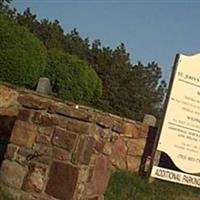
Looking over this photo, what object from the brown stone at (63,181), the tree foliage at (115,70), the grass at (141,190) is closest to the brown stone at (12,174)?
the brown stone at (63,181)

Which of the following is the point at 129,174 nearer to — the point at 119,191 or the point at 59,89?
the point at 119,191

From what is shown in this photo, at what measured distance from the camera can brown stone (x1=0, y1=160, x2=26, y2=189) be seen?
499 centimetres

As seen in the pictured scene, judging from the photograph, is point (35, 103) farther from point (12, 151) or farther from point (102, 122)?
point (102, 122)

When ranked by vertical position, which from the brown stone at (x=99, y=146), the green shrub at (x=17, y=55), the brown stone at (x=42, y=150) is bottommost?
the brown stone at (x=42, y=150)

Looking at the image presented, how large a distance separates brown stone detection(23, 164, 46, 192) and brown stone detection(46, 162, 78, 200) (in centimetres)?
9

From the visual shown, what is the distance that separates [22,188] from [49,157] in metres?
0.38

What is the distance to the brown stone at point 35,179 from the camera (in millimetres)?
4883

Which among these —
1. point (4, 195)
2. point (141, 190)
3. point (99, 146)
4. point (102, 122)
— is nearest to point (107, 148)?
point (99, 146)

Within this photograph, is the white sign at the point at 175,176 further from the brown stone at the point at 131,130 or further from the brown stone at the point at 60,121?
the brown stone at the point at 60,121

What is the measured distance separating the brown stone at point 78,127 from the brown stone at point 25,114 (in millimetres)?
417

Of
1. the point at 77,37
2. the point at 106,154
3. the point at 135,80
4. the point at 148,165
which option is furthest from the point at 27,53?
the point at 77,37

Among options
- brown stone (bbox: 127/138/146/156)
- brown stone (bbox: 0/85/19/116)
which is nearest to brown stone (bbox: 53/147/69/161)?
brown stone (bbox: 0/85/19/116)

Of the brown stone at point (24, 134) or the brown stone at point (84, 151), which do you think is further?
the brown stone at point (24, 134)

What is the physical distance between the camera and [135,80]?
31.1 meters
